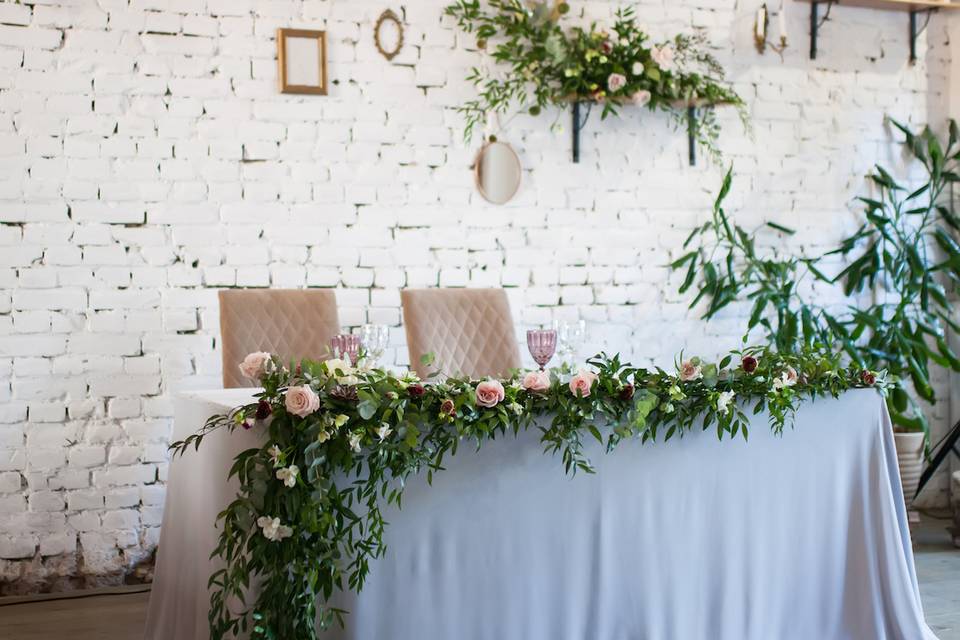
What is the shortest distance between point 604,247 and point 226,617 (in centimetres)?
273

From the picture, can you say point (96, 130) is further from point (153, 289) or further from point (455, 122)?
point (455, 122)

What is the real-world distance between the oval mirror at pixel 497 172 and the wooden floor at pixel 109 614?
2.00 meters

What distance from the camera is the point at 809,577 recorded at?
105 inches

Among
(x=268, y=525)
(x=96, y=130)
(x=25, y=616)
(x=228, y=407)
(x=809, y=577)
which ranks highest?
(x=96, y=130)

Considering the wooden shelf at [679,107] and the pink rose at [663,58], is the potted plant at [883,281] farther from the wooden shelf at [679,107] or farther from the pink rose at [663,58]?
the pink rose at [663,58]

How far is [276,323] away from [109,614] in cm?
108

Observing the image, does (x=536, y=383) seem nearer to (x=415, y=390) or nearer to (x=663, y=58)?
(x=415, y=390)

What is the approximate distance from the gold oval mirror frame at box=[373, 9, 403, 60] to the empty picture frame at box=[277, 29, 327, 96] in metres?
0.21

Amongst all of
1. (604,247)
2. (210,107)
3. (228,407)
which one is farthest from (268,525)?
(604,247)

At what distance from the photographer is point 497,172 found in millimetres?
4316

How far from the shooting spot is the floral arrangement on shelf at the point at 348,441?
2.06 meters

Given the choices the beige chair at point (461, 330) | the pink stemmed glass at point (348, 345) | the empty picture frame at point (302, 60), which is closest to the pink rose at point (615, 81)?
the beige chair at point (461, 330)

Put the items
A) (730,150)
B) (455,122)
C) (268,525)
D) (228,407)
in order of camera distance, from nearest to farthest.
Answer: (268,525) < (228,407) < (455,122) < (730,150)

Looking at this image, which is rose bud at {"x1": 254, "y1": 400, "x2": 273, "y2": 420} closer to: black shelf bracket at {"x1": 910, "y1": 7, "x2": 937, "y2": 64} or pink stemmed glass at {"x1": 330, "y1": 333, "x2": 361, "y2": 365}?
pink stemmed glass at {"x1": 330, "y1": 333, "x2": 361, "y2": 365}
